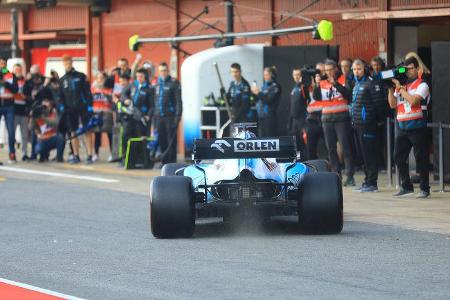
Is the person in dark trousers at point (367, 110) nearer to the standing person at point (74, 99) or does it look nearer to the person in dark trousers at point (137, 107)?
the person in dark trousers at point (137, 107)

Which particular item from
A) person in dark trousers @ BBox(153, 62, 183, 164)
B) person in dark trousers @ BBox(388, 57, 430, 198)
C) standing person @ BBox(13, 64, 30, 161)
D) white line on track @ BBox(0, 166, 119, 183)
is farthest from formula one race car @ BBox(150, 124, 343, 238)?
standing person @ BBox(13, 64, 30, 161)

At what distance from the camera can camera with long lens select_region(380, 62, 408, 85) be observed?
17.8 meters

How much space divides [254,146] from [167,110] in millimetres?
9827

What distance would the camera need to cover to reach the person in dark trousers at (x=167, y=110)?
78.5 ft

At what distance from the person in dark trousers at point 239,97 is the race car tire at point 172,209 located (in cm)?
898

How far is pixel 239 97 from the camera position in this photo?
2314cm

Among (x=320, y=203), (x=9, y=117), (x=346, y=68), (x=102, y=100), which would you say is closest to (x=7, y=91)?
(x=9, y=117)

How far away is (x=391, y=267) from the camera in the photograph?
1173cm

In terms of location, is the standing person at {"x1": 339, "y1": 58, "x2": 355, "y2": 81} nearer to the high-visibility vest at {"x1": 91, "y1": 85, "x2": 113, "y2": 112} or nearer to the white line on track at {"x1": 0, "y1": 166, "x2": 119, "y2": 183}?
the white line on track at {"x1": 0, "y1": 166, "x2": 119, "y2": 183}

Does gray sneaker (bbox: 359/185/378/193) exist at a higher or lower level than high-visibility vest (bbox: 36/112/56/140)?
lower

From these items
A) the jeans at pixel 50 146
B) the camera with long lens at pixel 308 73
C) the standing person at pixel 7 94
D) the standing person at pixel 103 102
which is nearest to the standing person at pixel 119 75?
the standing person at pixel 103 102

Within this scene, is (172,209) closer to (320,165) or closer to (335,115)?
(320,165)

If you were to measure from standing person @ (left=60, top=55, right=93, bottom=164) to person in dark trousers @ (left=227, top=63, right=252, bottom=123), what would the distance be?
3547 mm

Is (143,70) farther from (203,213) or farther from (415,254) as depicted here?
(415,254)
